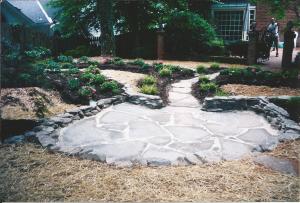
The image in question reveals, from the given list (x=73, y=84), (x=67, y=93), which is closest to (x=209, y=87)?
(x=73, y=84)

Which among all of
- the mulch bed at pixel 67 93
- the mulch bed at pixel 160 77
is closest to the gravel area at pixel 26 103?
the mulch bed at pixel 67 93

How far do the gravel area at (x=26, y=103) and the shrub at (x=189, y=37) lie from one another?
857 centimetres

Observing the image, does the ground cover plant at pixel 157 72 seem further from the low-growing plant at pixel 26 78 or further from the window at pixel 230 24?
the window at pixel 230 24

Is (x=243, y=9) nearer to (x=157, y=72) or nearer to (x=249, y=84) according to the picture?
(x=157, y=72)

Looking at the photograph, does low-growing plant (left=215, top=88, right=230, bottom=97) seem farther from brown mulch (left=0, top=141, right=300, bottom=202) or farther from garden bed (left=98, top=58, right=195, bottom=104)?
brown mulch (left=0, top=141, right=300, bottom=202)

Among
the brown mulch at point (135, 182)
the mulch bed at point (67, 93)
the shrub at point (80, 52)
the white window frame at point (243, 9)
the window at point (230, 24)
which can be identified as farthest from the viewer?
the window at point (230, 24)

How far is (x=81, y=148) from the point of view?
5.17 m

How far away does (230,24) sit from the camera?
21406 millimetres

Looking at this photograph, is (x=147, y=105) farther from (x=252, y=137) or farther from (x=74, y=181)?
(x=74, y=181)

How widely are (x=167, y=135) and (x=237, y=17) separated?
56.6ft

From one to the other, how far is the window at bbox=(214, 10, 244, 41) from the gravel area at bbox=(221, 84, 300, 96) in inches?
521

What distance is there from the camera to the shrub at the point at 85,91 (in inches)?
297

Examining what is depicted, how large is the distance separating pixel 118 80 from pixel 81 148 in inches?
170

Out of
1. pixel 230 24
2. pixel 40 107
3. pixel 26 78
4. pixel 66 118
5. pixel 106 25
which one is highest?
pixel 230 24
